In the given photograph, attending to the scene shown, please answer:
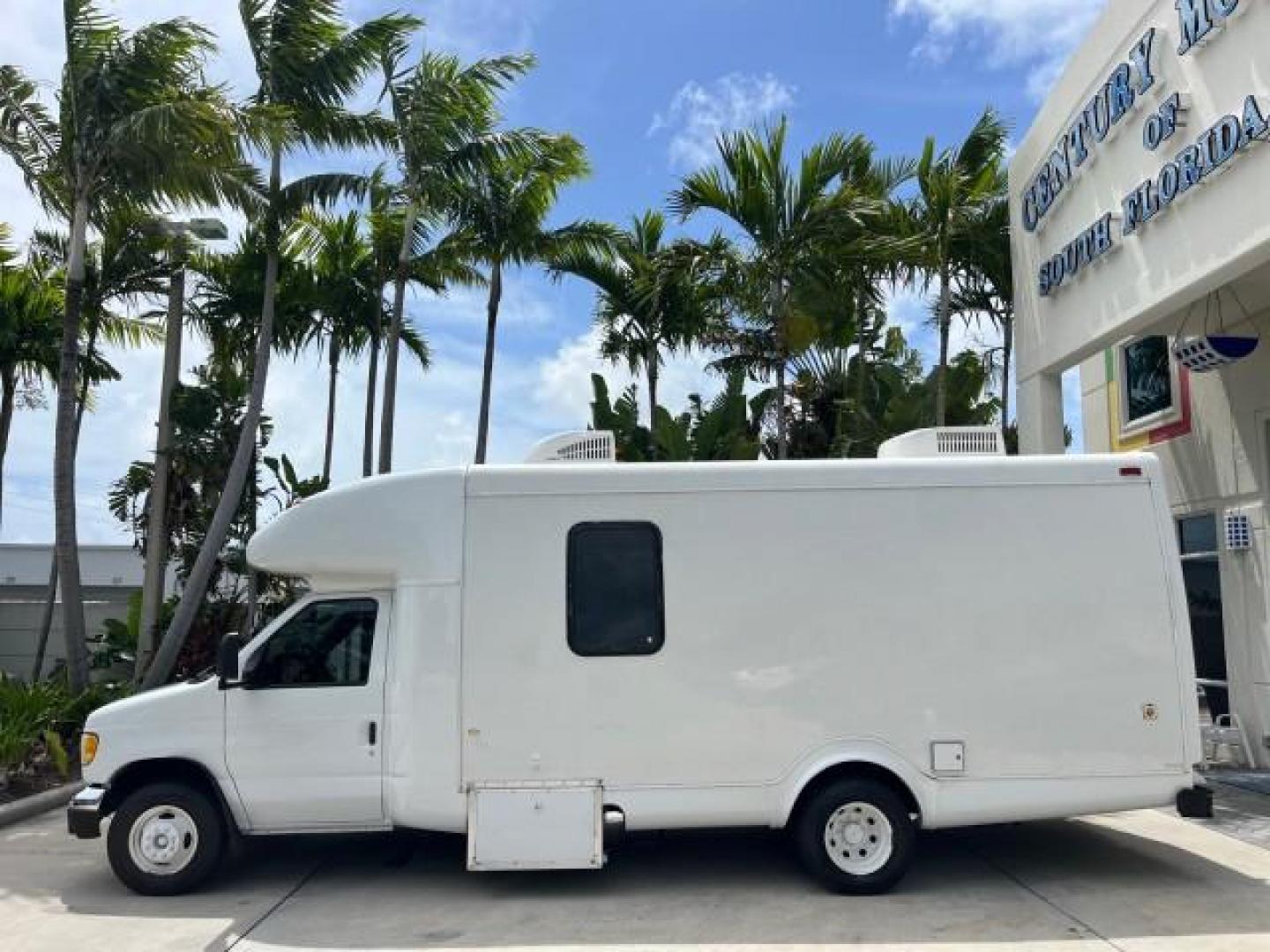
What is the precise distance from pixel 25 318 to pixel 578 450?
12969 mm

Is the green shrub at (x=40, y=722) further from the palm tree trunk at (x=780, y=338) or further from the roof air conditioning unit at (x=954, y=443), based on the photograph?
the palm tree trunk at (x=780, y=338)

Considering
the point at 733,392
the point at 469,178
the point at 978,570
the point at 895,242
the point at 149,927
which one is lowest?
the point at 149,927

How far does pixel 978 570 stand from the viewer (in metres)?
6.87

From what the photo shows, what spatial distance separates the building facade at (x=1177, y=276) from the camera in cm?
866

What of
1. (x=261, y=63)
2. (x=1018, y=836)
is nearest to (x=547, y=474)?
(x=1018, y=836)

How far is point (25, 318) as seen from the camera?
16609 millimetres

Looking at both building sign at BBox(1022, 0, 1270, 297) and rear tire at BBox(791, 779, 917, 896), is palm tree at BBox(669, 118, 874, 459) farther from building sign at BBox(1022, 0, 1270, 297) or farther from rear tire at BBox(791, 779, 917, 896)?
rear tire at BBox(791, 779, 917, 896)

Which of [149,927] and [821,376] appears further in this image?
[821,376]

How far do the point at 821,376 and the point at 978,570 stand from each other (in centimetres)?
1520

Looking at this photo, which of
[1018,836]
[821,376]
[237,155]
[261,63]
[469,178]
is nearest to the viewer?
[1018,836]

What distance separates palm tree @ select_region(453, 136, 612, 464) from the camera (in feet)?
52.3

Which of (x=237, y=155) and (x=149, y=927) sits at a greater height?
(x=237, y=155)

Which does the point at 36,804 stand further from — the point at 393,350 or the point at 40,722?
the point at 393,350

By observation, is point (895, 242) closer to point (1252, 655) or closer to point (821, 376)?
point (1252, 655)
